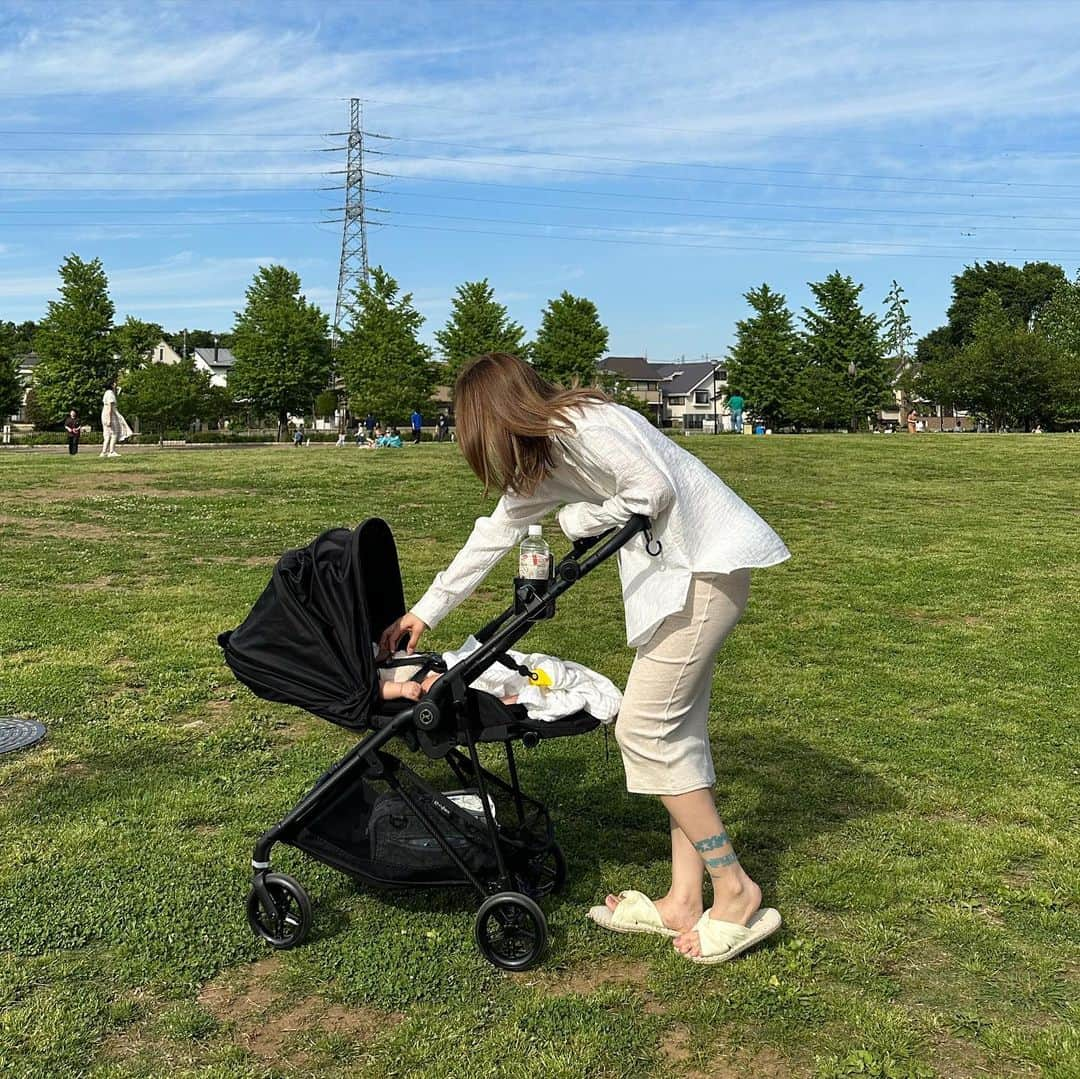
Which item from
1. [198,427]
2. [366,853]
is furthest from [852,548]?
[198,427]

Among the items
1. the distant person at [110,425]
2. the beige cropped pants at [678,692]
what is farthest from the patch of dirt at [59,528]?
the distant person at [110,425]

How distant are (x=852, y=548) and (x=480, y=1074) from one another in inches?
399

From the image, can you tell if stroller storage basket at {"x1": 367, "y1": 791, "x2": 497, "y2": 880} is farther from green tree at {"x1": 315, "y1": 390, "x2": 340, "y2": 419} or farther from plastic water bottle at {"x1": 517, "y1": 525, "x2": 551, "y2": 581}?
green tree at {"x1": 315, "y1": 390, "x2": 340, "y2": 419}

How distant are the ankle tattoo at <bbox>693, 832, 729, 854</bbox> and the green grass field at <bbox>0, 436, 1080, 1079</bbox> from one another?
0.37 m

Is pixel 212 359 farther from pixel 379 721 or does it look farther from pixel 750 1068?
pixel 750 1068

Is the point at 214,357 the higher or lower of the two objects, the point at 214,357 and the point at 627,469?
the higher

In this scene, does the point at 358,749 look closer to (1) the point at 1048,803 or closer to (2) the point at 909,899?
(2) the point at 909,899

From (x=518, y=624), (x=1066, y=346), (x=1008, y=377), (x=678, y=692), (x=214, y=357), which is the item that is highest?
(x=214, y=357)

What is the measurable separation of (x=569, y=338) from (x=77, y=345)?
2402 cm

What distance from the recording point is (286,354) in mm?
55812

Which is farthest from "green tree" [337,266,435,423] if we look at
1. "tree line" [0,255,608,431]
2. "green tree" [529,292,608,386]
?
"green tree" [529,292,608,386]

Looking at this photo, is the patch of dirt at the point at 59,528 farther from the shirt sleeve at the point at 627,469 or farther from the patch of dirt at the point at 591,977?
the shirt sleeve at the point at 627,469

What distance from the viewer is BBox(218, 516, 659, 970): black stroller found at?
3404 mm

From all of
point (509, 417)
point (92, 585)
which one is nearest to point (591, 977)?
point (509, 417)
